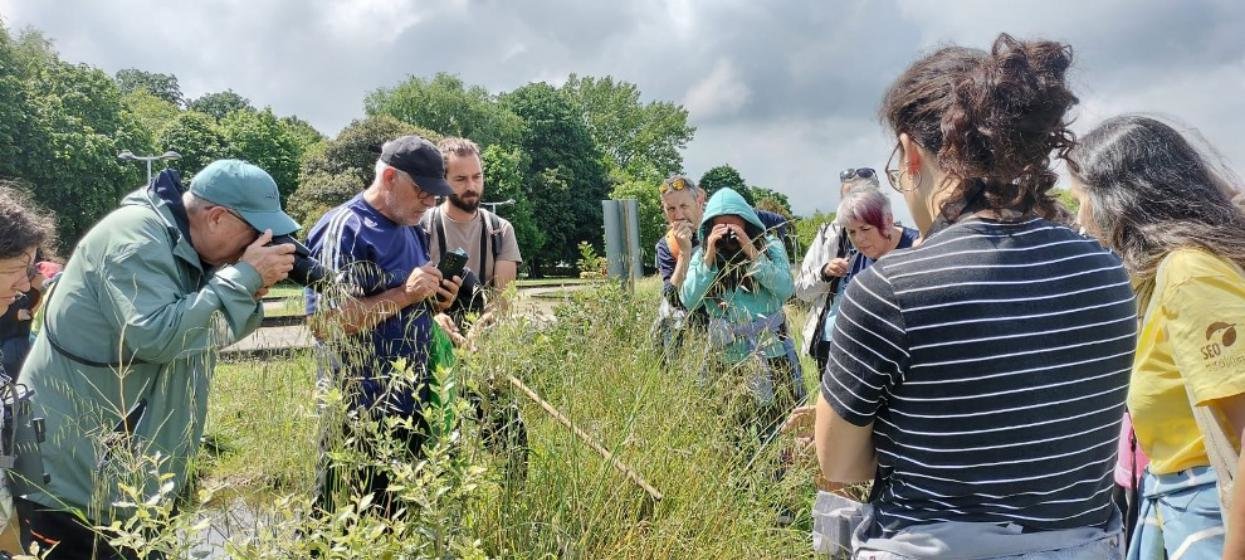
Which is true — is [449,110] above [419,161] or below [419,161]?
above

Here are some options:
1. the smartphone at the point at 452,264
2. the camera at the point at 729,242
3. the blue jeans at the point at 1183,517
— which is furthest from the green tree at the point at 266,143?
the blue jeans at the point at 1183,517

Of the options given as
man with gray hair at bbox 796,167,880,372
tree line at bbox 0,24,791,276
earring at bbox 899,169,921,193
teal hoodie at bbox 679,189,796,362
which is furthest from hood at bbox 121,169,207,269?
tree line at bbox 0,24,791,276

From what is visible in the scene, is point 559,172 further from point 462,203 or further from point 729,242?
point 729,242

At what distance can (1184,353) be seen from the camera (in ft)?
5.81

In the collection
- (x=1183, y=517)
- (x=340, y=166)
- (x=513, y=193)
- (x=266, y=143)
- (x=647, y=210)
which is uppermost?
(x=266, y=143)

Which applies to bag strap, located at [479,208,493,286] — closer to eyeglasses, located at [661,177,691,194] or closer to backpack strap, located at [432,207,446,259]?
backpack strap, located at [432,207,446,259]

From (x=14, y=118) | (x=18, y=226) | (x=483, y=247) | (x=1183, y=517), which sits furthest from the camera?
(x=14, y=118)

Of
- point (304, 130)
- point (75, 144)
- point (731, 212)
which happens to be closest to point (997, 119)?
point (731, 212)

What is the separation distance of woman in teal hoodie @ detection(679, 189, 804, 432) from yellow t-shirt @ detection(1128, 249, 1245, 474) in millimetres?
1211

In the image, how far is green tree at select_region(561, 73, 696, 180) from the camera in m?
68.2

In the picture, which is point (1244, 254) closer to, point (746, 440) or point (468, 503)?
point (746, 440)

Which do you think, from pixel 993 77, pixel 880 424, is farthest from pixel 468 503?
pixel 993 77

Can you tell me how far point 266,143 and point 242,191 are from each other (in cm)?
5190

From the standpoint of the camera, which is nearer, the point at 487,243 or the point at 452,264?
the point at 452,264
